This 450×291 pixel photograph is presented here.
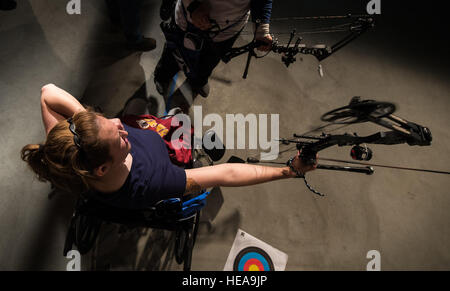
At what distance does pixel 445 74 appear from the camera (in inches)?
128

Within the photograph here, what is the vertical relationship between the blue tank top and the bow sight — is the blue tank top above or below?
below

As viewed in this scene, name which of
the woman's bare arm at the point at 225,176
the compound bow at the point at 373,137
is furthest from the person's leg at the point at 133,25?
the compound bow at the point at 373,137

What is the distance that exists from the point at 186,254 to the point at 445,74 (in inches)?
160

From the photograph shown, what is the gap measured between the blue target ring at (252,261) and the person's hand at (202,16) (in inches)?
77.8

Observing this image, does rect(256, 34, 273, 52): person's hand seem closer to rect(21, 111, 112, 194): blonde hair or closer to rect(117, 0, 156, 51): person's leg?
rect(117, 0, 156, 51): person's leg

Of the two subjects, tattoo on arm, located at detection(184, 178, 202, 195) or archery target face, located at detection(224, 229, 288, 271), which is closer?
tattoo on arm, located at detection(184, 178, 202, 195)

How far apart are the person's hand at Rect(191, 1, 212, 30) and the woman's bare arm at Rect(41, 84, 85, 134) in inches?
36.6

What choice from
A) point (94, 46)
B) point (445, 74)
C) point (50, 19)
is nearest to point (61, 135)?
point (94, 46)

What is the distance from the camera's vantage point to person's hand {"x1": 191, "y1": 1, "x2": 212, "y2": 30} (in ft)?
5.08

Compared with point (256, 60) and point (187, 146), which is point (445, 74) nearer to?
point (256, 60)

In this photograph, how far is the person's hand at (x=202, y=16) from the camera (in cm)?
155

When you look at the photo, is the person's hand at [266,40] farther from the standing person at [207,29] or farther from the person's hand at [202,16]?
the person's hand at [202,16]

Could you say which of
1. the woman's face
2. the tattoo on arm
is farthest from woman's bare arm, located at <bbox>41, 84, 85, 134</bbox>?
the tattoo on arm

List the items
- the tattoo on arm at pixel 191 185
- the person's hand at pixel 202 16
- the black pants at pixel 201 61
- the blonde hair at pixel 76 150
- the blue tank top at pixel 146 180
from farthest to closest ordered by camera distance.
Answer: the black pants at pixel 201 61
the person's hand at pixel 202 16
the tattoo on arm at pixel 191 185
the blue tank top at pixel 146 180
the blonde hair at pixel 76 150
